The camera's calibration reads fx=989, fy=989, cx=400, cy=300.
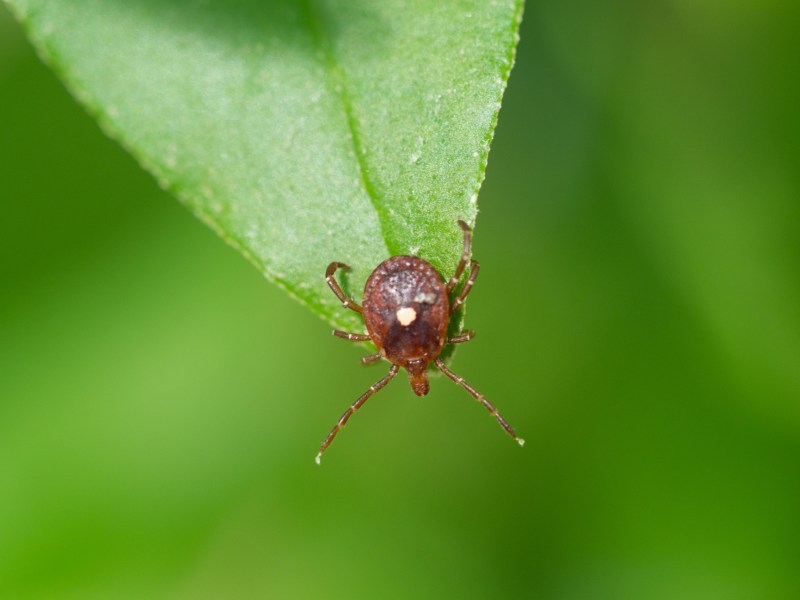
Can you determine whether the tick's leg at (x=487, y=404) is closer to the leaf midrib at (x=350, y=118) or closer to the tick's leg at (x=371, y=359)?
the tick's leg at (x=371, y=359)

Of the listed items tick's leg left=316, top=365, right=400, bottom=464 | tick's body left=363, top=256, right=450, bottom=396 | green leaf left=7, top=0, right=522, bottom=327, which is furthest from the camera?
tick's leg left=316, top=365, right=400, bottom=464

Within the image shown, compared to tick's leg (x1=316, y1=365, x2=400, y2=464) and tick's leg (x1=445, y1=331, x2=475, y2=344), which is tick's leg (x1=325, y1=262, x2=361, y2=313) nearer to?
tick's leg (x1=445, y1=331, x2=475, y2=344)

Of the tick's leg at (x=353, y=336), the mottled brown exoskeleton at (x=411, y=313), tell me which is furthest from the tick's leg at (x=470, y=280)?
the tick's leg at (x=353, y=336)

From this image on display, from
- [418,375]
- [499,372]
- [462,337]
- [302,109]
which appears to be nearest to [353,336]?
[418,375]

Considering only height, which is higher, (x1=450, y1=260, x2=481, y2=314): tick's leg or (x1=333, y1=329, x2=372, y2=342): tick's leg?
(x1=450, y1=260, x2=481, y2=314): tick's leg

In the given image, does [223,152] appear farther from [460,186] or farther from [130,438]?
[130,438]

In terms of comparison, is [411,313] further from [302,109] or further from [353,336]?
[302,109]

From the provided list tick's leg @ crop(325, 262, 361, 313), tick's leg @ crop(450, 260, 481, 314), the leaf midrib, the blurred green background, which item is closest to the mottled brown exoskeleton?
tick's leg @ crop(450, 260, 481, 314)
